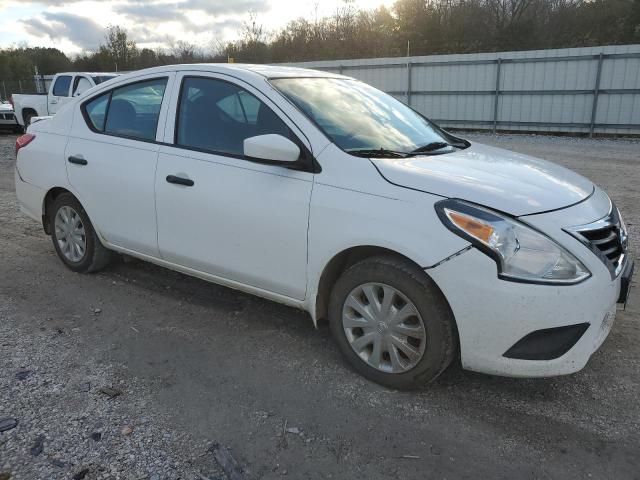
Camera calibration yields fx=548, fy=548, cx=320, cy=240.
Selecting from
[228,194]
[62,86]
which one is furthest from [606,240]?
[62,86]

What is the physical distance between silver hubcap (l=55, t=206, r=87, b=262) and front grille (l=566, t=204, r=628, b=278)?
12.6 feet

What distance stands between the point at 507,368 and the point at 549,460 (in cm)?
44

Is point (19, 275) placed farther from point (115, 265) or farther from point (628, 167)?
point (628, 167)

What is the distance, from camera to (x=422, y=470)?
244 centimetres

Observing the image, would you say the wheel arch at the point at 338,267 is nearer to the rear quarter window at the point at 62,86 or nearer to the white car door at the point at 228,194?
the white car door at the point at 228,194

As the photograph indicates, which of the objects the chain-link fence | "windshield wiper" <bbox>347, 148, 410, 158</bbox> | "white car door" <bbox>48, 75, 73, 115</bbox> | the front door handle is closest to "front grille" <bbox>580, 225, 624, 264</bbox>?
"windshield wiper" <bbox>347, 148, 410, 158</bbox>

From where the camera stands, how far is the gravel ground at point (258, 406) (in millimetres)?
2482

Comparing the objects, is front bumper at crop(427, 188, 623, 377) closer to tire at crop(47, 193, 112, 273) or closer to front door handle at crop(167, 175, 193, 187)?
front door handle at crop(167, 175, 193, 187)

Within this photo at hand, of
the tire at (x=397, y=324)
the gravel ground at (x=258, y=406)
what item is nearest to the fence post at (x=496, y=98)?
the gravel ground at (x=258, y=406)

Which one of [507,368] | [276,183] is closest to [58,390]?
[276,183]

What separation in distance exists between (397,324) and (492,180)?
36.4 inches

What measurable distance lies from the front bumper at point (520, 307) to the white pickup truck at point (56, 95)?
14.1 metres

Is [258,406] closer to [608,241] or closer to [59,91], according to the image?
[608,241]

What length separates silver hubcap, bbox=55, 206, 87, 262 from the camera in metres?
4.68
